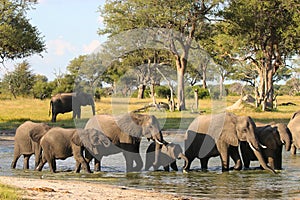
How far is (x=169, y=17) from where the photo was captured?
41312 mm

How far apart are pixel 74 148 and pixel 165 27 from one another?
27.2m

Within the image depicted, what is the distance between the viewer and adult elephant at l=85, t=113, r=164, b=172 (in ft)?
58.2

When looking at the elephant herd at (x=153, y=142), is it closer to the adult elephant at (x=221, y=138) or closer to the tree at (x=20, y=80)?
the adult elephant at (x=221, y=138)

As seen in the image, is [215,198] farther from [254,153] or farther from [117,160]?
[117,160]

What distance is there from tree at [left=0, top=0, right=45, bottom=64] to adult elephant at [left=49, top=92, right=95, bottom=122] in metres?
4.29

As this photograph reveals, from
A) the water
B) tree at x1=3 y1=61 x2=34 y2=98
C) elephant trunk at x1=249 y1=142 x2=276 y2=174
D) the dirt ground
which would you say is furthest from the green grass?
tree at x1=3 y1=61 x2=34 y2=98

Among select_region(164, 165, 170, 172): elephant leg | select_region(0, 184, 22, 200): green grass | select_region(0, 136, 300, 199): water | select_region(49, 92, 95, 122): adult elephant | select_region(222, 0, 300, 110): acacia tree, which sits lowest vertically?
select_region(0, 136, 300, 199): water

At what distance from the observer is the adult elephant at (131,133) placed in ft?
58.2

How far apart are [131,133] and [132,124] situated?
249mm

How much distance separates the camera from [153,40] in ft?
151

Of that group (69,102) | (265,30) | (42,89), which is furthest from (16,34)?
(42,89)

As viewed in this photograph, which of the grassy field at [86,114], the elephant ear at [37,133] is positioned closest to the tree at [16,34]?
the grassy field at [86,114]

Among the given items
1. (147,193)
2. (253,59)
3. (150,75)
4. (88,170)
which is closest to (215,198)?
(147,193)

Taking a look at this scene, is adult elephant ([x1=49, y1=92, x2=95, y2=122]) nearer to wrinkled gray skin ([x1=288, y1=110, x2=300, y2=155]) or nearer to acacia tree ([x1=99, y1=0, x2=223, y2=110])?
acacia tree ([x1=99, y1=0, x2=223, y2=110])
